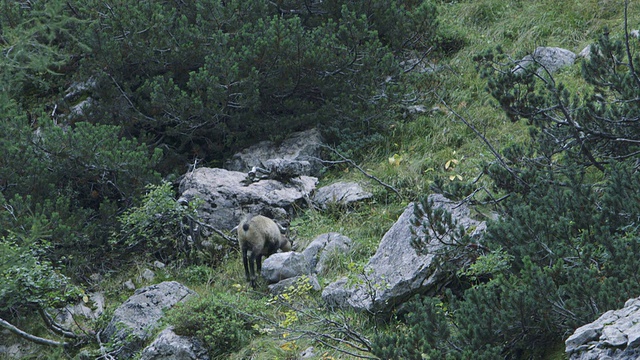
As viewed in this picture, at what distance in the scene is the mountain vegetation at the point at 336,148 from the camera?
6.01 m

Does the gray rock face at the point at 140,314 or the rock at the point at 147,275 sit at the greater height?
the gray rock face at the point at 140,314

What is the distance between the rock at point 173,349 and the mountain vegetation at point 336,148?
0.15 metres

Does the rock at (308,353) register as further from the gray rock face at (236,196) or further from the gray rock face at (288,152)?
the gray rock face at (288,152)

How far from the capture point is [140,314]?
8773 mm

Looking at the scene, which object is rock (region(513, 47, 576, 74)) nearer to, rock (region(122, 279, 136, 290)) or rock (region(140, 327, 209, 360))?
rock (region(122, 279, 136, 290))

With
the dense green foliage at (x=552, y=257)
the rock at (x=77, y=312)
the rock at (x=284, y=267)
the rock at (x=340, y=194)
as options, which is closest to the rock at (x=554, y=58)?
the rock at (x=340, y=194)

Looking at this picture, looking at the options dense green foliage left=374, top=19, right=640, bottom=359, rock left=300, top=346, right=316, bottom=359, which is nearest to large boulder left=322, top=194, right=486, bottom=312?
rock left=300, top=346, right=316, bottom=359

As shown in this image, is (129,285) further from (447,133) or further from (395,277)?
(447,133)

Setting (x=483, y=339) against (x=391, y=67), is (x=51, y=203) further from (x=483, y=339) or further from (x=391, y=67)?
(x=483, y=339)

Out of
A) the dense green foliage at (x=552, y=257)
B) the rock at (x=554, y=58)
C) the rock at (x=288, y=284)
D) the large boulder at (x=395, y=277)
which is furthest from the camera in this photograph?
the rock at (x=554, y=58)

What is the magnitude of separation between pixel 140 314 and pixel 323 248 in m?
2.33

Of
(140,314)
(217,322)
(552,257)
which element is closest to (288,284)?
(217,322)

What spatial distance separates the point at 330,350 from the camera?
7406mm

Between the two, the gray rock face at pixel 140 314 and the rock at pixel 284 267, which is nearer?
the gray rock face at pixel 140 314
